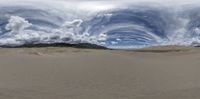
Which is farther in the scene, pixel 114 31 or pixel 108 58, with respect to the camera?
pixel 114 31

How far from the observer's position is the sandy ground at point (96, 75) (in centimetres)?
546

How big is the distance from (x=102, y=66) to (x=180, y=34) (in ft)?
11.6

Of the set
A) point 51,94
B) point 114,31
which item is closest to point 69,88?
point 51,94

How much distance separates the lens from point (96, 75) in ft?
20.2

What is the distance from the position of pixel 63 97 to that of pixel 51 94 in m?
0.17

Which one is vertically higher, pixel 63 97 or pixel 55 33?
pixel 55 33

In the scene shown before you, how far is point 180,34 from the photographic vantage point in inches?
381

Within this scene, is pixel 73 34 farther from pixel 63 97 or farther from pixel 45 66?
pixel 63 97

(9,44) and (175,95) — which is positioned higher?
(9,44)

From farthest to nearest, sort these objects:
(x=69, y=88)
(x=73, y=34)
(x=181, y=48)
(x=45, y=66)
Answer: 1. (x=73, y=34)
2. (x=181, y=48)
3. (x=45, y=66)
4. (x=69, y=88)

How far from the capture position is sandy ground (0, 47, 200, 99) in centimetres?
546

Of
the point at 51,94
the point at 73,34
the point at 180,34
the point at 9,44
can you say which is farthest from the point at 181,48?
the point at 51,94

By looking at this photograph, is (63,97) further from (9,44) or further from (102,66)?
(9,44)

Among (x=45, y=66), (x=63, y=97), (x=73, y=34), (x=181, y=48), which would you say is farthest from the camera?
(x=73, y=34)
